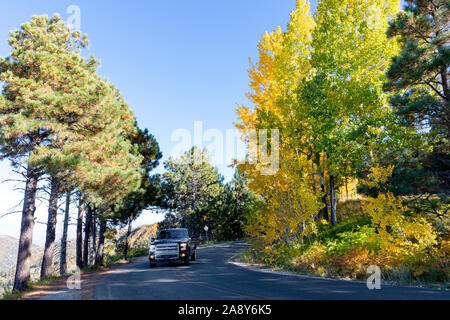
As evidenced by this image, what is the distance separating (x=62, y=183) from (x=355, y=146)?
13.2 m

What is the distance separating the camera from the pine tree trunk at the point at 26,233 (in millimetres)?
10344

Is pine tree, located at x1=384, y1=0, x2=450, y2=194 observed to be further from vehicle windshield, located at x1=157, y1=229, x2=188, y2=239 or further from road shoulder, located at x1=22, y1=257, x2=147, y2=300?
vehicle windshield, located at x1=157, y1=229, x2=188, y2=239

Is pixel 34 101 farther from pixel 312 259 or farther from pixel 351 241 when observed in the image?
pixel 351 241

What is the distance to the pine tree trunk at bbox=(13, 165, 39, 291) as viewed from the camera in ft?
33.9

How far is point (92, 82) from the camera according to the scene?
13.4m

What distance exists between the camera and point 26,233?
10.9 metres

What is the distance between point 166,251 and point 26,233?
6485 millimetres

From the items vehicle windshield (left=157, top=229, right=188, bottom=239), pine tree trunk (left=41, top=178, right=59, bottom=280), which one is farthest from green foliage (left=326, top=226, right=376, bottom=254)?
pine tree trunk (left=41, top=178, right=59, bottom=280)

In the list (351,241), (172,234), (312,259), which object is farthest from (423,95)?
(172,234)

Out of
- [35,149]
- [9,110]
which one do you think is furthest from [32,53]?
[35,149]

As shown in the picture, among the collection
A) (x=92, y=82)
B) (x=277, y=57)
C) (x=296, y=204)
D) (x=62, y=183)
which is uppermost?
(x=277, y=57)
